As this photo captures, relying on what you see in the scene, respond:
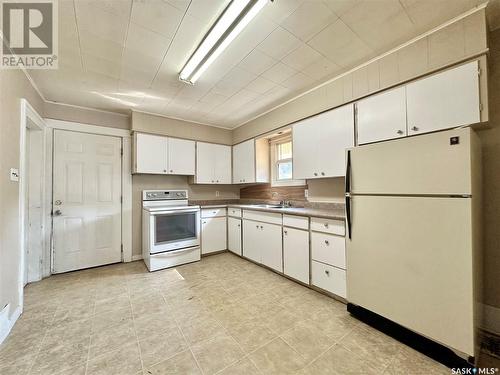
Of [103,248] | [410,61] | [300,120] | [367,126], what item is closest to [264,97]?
[300,120]

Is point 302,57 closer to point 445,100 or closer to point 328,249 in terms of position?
point 445,100

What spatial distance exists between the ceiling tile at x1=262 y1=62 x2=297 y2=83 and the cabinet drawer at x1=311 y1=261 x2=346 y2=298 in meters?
2.22

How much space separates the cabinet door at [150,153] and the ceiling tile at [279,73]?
2183 mm

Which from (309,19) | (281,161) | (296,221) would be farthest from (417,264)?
(281,161)

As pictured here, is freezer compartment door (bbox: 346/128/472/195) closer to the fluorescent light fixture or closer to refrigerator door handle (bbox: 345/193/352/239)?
refrigerator door handle (bbox: 345/193/352/239)

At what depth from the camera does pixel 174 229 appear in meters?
3.46

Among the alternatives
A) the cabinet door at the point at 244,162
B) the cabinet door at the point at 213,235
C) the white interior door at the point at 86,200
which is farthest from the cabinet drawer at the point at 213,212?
the white interior door at the point at 86,200

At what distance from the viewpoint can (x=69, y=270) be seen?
10.3 feet

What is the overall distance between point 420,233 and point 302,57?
1.90 meters

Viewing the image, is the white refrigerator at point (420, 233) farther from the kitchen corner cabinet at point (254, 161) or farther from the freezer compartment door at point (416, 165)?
the kitchen corner cabinet at point (254, 161)

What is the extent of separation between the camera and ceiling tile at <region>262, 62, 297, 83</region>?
2230 millimetres

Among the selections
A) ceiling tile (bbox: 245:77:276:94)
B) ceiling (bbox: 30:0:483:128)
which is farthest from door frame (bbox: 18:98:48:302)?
ceiling tile (bbox: 245:77:276:94)

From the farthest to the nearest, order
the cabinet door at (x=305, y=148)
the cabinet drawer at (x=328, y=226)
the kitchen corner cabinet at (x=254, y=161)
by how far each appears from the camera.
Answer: the kitchen corner cabinet at (x=254, y=161) < the cabinet door at (x=305, y=148) < the cabinet drawer at (x=328, y=226)

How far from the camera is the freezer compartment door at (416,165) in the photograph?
1.38 meters
